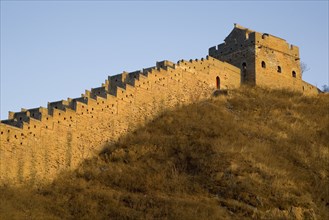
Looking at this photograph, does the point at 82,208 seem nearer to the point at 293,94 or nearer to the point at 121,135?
the point at 121,135

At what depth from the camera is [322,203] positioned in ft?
73.6

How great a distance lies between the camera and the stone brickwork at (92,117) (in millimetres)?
21688

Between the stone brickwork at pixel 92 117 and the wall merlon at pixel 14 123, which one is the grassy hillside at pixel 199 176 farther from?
the wall merlon at pixel 14 123

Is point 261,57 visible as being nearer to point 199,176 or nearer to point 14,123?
point 199,176

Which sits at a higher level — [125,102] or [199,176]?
[125,102]

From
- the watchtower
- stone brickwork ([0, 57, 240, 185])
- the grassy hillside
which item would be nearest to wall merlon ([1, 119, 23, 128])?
stone brickwork ([0, 57, 240, 185])

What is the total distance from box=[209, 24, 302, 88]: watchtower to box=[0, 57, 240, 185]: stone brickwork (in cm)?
210

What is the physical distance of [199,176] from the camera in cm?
2317

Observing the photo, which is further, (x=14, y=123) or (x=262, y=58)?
(x=262, y=58)

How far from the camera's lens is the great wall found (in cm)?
2197

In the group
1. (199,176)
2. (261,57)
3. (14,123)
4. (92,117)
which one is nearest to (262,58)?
(261,57)

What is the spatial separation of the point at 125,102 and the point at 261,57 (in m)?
11.9

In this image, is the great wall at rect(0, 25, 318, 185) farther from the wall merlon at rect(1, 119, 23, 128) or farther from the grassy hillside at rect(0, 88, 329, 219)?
the grassy hillside at rect(0, 88, 329, 219)

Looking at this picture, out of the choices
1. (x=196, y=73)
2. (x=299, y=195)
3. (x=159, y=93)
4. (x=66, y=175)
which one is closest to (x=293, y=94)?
(x=196, y=73)
